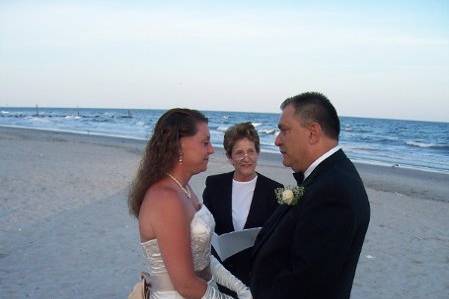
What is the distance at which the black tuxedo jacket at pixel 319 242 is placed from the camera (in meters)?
1.93

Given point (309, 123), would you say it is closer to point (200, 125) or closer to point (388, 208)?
point (200, 125)

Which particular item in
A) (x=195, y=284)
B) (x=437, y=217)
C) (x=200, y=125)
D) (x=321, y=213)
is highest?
(x=200, y=125)

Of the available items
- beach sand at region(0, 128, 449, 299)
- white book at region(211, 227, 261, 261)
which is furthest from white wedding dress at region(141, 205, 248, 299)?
beach sand at region(0, 128, 449, 299)

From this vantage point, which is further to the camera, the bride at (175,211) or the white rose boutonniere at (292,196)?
the bride at (175,211)

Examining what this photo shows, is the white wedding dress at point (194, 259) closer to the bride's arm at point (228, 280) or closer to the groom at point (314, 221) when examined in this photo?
the bride's arm at point (228, 280)

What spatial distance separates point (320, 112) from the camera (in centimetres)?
224

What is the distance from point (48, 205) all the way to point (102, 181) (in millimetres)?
3285

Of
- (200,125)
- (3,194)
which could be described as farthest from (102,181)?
(200,125)

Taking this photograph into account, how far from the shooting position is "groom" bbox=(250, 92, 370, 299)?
1.94m

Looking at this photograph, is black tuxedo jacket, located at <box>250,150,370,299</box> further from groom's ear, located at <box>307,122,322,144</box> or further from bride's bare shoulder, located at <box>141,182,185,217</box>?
bride's bare shoulder, located at <box>141,182,185,217</box>

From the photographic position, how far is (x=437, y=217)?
34.0 ft

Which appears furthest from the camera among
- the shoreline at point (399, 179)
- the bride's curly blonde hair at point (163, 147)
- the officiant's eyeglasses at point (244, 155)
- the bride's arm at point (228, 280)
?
the shoreline at point (399, 179)

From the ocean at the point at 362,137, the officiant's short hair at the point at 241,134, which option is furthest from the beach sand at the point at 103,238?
the officiant's short hair at the point at 241,134

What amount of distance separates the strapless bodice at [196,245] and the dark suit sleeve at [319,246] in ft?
2.49
